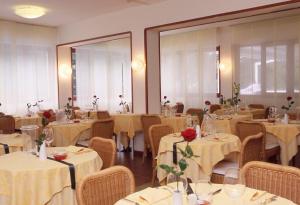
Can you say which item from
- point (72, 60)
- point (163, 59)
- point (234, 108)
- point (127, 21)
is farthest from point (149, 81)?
point (163, 59)

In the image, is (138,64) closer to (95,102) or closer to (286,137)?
(95,102)

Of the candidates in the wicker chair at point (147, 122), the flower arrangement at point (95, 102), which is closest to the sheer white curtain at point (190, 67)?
the flower arrangement at point (95, 102)

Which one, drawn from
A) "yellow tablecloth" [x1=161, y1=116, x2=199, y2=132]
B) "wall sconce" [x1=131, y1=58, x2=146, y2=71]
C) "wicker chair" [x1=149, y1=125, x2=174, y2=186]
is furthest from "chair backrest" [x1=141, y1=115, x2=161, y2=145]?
"wicker chair" [x1=149, y1=125, x2=174, y2=186]

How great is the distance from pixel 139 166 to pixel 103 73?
16.2ft

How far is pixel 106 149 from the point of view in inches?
142

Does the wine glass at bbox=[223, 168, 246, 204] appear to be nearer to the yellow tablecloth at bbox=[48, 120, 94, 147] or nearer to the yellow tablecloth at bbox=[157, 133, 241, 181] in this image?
the yellow tablecloth at bbox=[157, 133, 241, 181]

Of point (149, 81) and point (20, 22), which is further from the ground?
point (20, 22)

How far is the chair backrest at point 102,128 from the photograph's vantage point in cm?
561

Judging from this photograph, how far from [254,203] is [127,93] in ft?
30.2

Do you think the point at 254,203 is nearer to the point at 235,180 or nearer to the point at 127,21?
the point at 235,180

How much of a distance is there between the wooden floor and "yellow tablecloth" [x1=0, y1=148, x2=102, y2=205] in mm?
2054

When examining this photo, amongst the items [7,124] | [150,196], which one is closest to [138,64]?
[7,124]

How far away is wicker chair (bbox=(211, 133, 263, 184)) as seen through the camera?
12.2ft

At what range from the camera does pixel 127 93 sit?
11.0m
